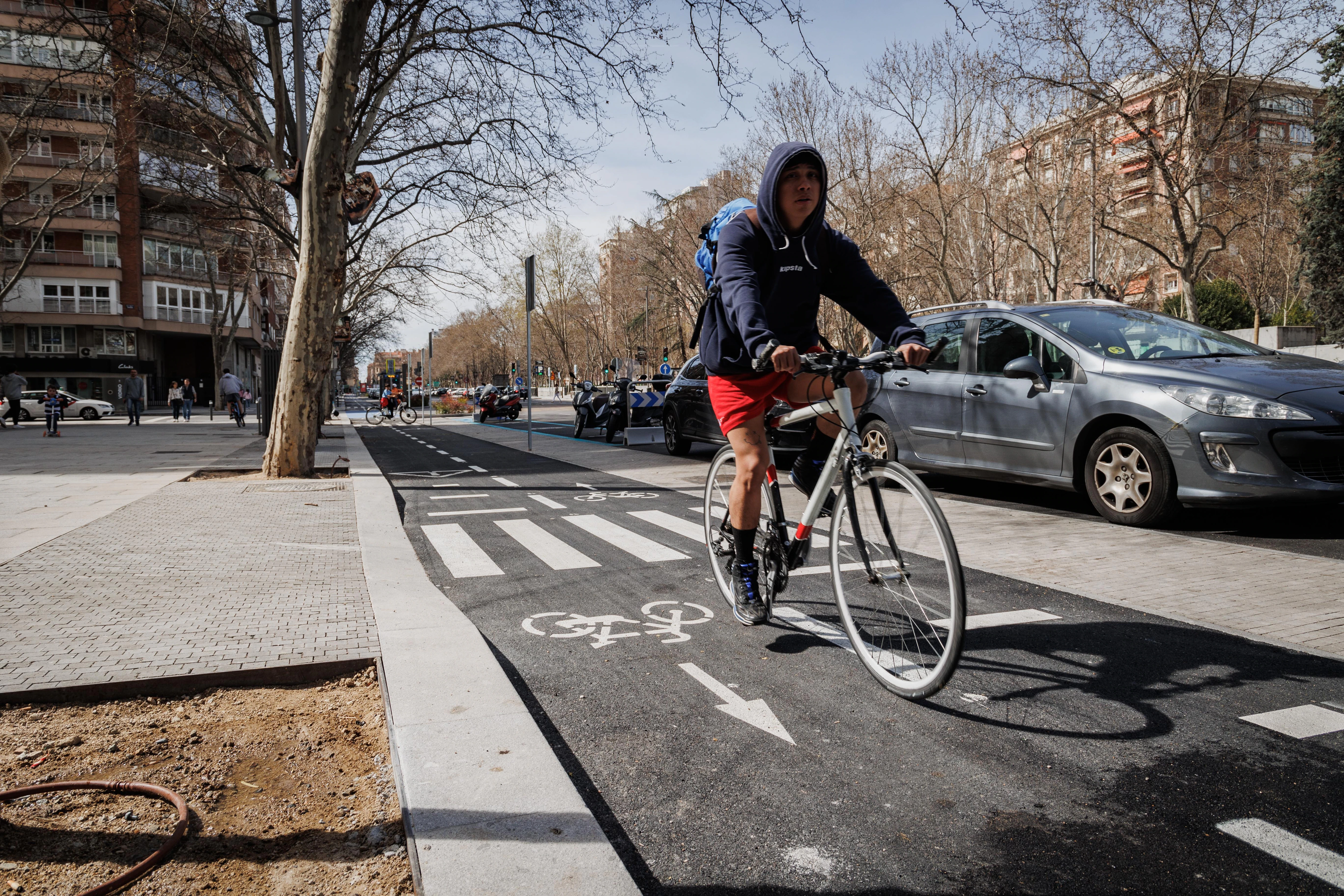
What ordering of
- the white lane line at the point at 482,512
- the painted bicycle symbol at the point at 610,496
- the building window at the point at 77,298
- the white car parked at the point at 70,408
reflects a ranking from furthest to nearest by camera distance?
the building window at the point at 77,298, the white car parked at the point at 70,408, the painted bicycle symbol at the point at 610,496, the white lane line at the point at 482,512

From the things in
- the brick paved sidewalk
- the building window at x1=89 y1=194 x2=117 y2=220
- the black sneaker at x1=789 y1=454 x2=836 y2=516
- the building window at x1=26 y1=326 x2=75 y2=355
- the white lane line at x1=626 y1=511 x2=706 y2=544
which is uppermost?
the building window at x1=89 y1=194 x2=117 y2=220

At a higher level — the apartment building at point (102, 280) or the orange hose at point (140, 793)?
the apartment building at point (102, 280)

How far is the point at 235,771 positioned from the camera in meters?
2.61

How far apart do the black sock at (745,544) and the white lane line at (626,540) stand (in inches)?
74.4

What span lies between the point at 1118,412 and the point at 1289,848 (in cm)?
504

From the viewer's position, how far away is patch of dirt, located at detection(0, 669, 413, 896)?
6.75 ft

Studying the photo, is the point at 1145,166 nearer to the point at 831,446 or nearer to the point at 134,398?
the point at 831,446

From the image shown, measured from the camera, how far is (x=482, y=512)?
27.9 ft

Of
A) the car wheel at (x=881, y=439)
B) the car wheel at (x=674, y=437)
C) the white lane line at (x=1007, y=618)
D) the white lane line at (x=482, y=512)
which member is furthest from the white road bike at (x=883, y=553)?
the car wheel at (x=674, y=437)

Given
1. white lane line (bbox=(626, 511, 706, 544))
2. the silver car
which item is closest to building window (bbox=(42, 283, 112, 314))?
white lane line (bbox=(626, 511, 706, 544))

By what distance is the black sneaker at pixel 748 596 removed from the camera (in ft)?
13.2

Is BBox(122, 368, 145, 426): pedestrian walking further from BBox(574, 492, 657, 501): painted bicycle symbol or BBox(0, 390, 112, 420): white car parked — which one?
BBox(574, 492, 657, 501): painted bicycle symbol

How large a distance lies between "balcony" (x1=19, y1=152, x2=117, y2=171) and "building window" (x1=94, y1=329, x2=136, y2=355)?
9.68 meters

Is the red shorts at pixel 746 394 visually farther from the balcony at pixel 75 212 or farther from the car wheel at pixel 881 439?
the balcony at pixel 75 212
